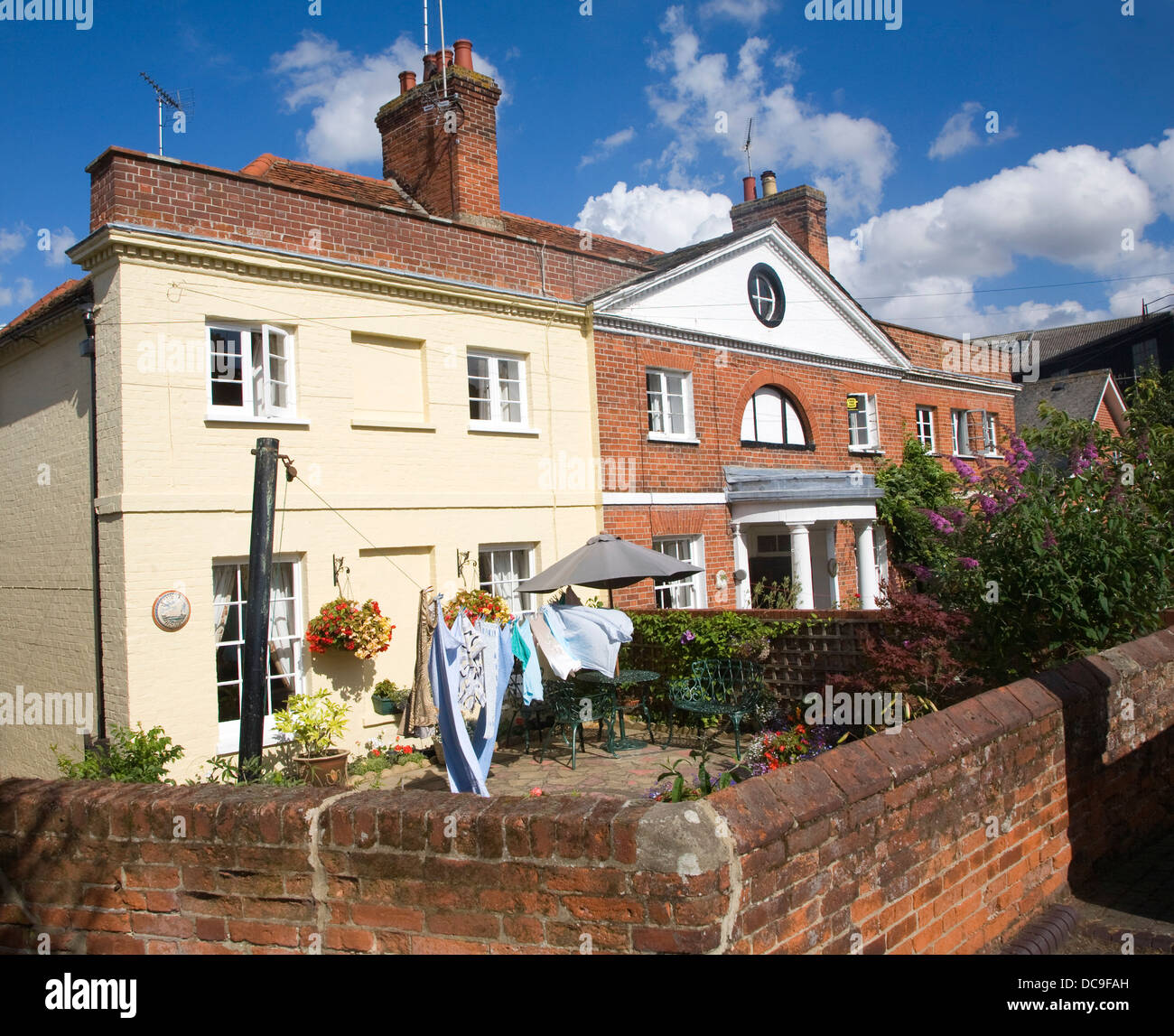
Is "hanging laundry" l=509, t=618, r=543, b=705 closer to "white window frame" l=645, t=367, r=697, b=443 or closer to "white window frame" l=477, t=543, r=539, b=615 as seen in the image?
"white window frame" l=477, t=543, r=539, b=615

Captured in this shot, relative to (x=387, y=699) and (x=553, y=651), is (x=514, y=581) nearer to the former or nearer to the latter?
(x=387, y=699)

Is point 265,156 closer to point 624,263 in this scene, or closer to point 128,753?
point 624,263

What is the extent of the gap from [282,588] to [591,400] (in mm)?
5788

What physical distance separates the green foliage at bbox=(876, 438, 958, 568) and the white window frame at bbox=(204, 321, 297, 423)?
39.8ft

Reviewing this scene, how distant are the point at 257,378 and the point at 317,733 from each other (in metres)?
4.24

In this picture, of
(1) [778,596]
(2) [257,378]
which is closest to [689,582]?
(1) [778,596]

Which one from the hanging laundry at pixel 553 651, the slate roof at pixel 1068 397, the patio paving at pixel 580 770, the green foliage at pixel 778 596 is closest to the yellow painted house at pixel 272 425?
the patio paving at pixel 580 770

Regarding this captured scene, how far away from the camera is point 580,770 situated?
33.2 feet

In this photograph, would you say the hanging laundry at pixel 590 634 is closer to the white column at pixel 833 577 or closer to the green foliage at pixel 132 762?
the green foliage at pixel 132 762

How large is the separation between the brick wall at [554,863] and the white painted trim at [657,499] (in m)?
9.66

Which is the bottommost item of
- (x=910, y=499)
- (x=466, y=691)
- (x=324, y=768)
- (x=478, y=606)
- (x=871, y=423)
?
(x=324, y=768)

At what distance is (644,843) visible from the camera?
10.6ft

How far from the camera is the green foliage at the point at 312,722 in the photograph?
9602 millimetres
